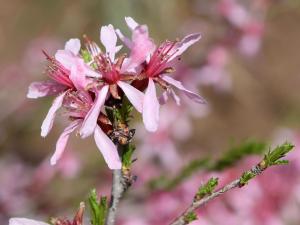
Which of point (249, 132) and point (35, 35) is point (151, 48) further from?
point (35, 35)

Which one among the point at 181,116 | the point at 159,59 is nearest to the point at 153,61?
the point at 159,59

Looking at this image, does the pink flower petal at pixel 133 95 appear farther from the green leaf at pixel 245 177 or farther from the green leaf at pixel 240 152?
the green leaf at pixel 240 152

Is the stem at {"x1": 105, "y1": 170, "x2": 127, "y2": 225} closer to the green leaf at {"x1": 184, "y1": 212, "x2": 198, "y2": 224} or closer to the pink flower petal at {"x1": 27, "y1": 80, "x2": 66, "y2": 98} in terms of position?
the green leaf at {"x1": 184, "y1": 212, "x2": 198, "y2": 224}

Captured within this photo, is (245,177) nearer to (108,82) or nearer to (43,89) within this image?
(108,82)

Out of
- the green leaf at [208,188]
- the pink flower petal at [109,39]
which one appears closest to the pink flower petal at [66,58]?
the pink flower petal at [109,39]


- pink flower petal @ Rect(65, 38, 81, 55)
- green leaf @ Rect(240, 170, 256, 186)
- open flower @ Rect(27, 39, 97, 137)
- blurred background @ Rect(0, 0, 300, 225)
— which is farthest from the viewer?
blurred background @ Rect(0, 0, 300, 225)

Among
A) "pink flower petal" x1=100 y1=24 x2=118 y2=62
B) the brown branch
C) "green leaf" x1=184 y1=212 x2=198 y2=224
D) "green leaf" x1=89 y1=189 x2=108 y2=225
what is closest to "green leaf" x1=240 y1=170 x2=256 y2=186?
the brown branch
